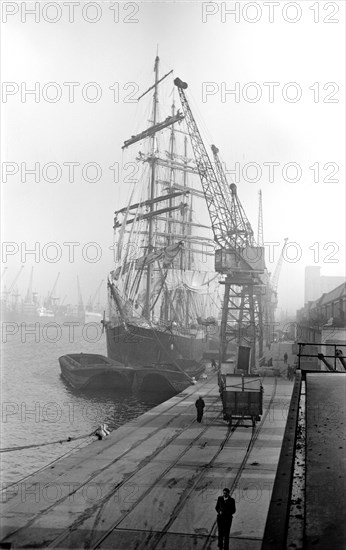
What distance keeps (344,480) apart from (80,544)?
8.20 metres

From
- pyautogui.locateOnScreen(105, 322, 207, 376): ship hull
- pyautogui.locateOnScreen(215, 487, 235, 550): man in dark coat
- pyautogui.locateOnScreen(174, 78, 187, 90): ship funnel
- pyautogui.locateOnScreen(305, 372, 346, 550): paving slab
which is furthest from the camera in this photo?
pyautogui.locateOnScreen(105, 322, 207, 376): ship hull

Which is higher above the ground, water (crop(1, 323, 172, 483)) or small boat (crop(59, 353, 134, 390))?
small boat (crop(59, 353, 134, 390))

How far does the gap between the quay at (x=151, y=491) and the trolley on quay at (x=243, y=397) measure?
0.60 m

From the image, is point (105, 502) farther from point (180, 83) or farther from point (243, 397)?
point (180, 83)

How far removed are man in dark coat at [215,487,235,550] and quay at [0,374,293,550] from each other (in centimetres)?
68

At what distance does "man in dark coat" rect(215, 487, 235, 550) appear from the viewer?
945cm

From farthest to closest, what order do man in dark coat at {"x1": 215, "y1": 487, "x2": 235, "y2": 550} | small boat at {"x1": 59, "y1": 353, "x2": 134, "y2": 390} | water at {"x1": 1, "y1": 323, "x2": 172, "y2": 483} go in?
small boat at {"x1": 59, "y1": 353, "x2": 134, "y2": 390} → water at {"x1": 1, "y1": 323, "x2": 172, "y2": 483} → man in dark coat at {"x1": 215, "y1": 487, "x2": 235, "y2": 550}

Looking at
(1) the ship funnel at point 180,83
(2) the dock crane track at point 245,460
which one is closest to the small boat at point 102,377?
(2) the dock crane track at point 245,460

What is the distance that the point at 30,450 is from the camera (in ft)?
83.0

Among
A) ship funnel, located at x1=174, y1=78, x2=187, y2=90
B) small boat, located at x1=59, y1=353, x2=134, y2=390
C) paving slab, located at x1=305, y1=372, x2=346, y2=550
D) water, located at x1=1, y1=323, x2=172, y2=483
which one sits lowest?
water, located at x1=1, y1=323, x2=172, y2=483

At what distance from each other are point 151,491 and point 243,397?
9042 mm

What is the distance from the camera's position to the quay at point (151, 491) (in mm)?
10758

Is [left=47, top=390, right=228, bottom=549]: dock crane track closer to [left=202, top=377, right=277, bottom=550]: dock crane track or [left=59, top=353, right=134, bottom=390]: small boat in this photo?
[left=202, top=377, right=277, bottom=550]: dock crane track

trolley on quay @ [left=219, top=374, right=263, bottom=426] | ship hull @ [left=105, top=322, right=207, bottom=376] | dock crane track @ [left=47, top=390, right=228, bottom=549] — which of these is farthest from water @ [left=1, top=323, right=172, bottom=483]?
ship hull @ [left=105, top=322, right=207, bottom=376]
